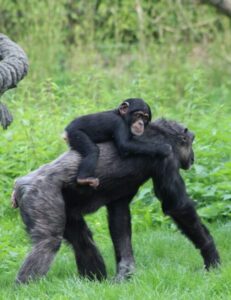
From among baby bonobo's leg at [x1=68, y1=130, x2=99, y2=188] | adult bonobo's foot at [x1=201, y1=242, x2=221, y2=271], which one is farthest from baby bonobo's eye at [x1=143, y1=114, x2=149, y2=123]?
adult bonobo's foot at [x1=201, y1=242, x2=221, y2=271]

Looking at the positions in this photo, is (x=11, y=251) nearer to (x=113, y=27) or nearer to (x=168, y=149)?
(x=168, y=149)

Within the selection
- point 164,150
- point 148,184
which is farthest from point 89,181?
point 148,184

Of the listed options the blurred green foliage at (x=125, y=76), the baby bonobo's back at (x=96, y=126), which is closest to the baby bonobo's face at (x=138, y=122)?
the baby bonobo's back at (x=96, y=126)

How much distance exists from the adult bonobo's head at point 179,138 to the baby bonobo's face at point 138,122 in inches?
6.5

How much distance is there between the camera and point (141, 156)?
6551 mm

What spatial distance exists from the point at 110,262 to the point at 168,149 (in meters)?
1.30

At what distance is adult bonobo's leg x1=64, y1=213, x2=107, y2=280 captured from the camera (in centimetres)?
666

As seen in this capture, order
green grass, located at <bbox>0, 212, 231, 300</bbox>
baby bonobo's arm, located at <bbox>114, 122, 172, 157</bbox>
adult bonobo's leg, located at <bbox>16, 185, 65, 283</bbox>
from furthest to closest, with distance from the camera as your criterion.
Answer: baby bonobo's arm, located at <bbox>114, 122, 172, 157</bbox>, adult bonobo's leg, located at <bbox>16, 185, 65, 283</bbox>, green grass, located at <bbox>0, 212, 231, 300</bbox>

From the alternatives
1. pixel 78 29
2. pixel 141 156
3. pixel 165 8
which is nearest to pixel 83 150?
pixel 141 156

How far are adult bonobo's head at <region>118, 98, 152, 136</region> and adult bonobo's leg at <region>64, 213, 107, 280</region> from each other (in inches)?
31.3

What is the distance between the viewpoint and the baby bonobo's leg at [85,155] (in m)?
6.32

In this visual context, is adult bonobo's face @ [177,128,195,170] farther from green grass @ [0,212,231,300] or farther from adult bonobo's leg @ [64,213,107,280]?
adult bonobo's leg @ [64,213,107,280]

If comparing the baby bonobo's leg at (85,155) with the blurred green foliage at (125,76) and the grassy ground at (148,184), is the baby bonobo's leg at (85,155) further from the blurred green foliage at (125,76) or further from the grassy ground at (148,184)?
the blurred green foliage at (125,76)

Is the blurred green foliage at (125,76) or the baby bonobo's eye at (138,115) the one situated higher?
the baby bonobo's eye at (138,115)
